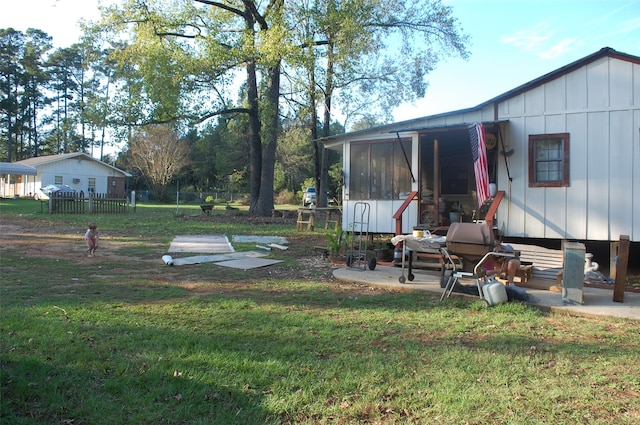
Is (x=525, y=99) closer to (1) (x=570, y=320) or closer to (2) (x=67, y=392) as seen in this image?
(1) (x=570, y=320)

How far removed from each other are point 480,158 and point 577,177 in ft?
5.72

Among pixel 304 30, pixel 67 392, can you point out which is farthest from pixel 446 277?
pixel 304 30

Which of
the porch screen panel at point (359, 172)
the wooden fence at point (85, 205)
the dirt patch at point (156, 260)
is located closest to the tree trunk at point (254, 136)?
the wooden fence at point (85, 205)

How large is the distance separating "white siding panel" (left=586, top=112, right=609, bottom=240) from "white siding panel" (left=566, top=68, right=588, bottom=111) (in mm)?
258

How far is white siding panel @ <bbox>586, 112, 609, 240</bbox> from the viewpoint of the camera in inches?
303

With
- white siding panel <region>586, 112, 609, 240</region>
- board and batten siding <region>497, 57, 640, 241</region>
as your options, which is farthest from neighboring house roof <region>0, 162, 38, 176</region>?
white siding panel <region>586, 112, 609, 240</region>

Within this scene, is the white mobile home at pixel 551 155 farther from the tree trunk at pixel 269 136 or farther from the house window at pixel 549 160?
the tree trunk at pixel 269 136

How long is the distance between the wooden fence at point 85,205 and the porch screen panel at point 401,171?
1638cm

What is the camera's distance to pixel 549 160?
8.13 meters

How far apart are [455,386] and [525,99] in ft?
21.9

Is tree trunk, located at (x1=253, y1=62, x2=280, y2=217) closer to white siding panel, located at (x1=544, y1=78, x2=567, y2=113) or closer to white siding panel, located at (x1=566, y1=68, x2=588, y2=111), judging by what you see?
white siding panel, located at (x1=544, y1=78, x2=567, y2=113)

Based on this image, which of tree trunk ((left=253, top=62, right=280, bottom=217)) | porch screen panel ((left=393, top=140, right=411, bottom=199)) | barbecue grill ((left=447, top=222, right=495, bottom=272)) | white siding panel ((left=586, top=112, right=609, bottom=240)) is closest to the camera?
barbecue grill ((left=447, top=222, right=495, bottom=272))

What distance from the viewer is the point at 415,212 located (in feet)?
30.1

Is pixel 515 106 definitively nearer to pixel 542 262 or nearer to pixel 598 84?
pixel 598 84
